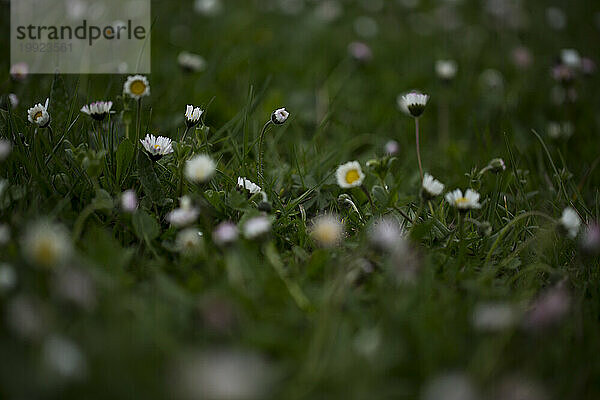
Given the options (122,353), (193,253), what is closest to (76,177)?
(193,253)

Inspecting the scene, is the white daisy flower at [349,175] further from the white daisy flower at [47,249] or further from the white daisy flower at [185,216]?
the white daisy flower at [47,249]

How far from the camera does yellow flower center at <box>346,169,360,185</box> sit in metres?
1.35

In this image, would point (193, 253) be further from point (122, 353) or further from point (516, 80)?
point (516, 80)

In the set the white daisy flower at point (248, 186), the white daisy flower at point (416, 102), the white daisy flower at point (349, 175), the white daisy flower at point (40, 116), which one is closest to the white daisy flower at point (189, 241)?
the white daisy flower at point (248, 186)

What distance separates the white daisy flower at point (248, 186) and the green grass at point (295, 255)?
0.14 ft

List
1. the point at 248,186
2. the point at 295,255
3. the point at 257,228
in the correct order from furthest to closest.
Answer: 1. the point at 248,186
2. the point at 295,255
3. the point at 257,228

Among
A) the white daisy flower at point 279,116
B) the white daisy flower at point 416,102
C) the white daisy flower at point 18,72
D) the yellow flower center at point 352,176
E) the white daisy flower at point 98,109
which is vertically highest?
the white daisy flower at point 416,102

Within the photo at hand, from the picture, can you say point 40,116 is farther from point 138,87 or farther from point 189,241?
point 189,241

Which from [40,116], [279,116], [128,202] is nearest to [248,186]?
[279,116]

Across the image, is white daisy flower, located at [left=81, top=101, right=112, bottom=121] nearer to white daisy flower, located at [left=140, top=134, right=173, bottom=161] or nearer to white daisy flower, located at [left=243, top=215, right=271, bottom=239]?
white daisy flower, located at [left=140, top=134, right=173, bottom=161]

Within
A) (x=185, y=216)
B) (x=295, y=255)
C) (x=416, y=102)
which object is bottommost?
(x=295, y=255)

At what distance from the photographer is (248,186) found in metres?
1.44

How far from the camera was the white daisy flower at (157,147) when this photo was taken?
1.39 metres

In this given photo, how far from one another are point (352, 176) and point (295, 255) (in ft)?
0.78
